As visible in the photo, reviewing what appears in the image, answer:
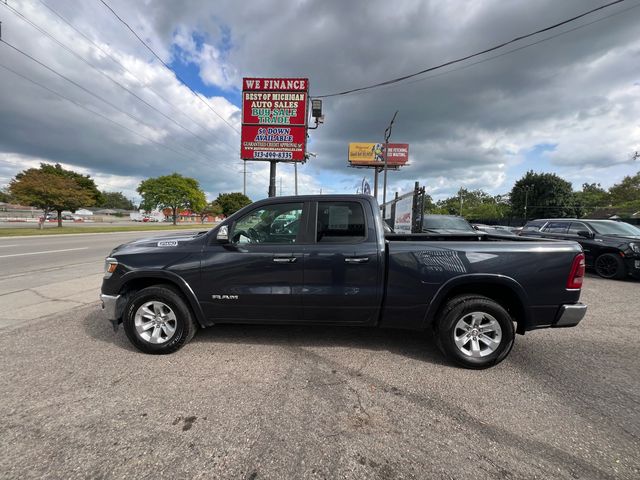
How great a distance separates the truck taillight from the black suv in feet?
→ 21.7

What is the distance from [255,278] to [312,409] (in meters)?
1.45

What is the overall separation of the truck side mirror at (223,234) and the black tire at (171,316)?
0.83m

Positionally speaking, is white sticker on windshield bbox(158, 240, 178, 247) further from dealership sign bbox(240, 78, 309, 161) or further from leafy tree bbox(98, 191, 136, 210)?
leafy tree bbox(98, 191, 136, 210)

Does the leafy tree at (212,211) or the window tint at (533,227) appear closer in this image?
the window tint at (533,227)

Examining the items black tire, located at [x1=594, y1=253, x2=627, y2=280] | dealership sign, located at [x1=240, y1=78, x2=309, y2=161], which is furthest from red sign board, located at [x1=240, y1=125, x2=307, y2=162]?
black tire, located at [x1=594, y1=253, x2=627, y2=280]

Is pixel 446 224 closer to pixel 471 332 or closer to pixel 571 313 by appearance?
pixel 571 313

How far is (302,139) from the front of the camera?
1462 cm

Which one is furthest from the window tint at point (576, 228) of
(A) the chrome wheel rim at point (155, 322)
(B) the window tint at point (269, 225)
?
(A) the chrome wheel rim at point (155, 322)

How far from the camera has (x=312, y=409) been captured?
2404mm

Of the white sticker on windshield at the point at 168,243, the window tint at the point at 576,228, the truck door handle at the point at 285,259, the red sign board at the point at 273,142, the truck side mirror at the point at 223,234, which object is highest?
the red sign board at the point at 273,142

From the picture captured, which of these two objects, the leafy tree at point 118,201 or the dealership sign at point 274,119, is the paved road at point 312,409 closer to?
the dealership sign at point 274,119

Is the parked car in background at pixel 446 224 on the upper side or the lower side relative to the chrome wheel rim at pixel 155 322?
upper

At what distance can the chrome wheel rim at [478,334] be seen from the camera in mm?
3082

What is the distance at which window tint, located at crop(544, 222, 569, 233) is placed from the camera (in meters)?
9.22
